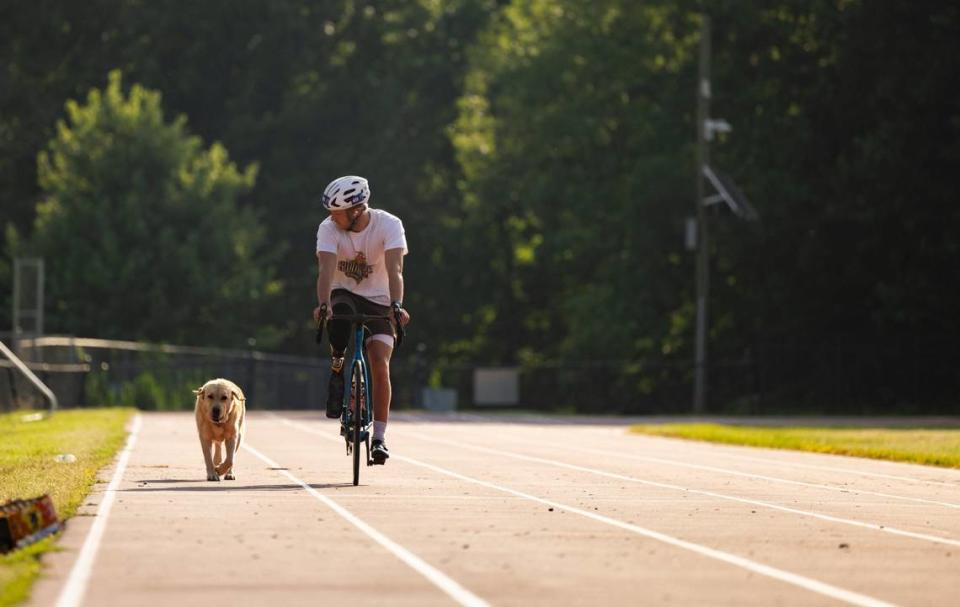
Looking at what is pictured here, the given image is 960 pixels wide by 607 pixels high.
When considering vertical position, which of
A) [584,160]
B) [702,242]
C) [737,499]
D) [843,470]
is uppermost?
[584,160]

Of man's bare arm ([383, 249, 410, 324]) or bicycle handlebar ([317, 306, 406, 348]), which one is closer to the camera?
bicycle handlebar ([317, 306, 406, 348])

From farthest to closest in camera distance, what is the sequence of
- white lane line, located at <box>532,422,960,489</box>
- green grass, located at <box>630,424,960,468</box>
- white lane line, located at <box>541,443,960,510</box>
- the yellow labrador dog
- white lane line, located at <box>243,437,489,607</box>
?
1. green grass, located at <box>630,424,960,468</box>
2. white lane line, located at <box>532,422,960,489</box>
3. the yellow labrador dog
4. white lane line, located at <box>541,443,960,510</box>
5. white lane line, located at <box>243,437,489,607</box>

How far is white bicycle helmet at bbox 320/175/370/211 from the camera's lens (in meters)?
15.2

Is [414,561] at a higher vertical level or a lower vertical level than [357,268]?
lower

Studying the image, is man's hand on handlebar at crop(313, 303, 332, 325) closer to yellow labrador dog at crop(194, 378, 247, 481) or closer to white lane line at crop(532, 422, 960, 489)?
yellow labrador dog at crop(194, 378, 247, 481)

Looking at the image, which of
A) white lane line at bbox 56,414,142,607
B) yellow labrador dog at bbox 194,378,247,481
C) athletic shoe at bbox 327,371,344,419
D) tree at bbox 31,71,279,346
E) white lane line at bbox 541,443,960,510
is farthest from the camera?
tree at bbox 31,71,279,346

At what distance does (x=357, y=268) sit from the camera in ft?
50.8

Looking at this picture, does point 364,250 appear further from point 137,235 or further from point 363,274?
point 137,235

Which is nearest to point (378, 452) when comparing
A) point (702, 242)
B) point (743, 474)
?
point (743, 474)

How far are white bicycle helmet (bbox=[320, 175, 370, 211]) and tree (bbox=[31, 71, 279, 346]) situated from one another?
41211 millimetres

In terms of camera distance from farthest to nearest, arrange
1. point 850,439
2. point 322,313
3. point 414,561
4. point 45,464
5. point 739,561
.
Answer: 1. point 850,439
2. point 45,464
3. point 322,313
4. point 739,561
5. point 414,561

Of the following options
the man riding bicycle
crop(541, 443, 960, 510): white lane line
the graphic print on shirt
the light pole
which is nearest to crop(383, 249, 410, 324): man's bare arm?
the man riding bicycle

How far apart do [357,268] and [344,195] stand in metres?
0.58

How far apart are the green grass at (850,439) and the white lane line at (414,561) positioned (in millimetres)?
9260
